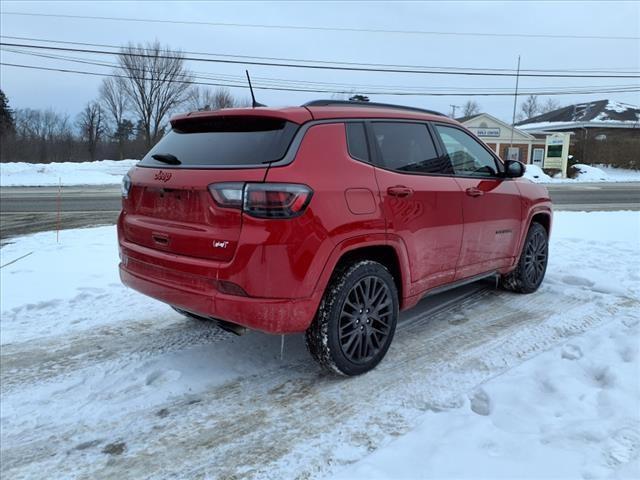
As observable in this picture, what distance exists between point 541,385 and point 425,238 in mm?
1281

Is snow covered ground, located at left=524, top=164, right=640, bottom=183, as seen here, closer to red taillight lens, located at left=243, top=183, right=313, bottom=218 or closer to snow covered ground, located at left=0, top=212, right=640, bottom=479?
snow covered ground, located at left=0, top=212, right=640, bottom=479

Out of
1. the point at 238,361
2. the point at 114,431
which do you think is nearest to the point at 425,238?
the point at 238,361

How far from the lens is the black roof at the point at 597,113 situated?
5653 centimetres

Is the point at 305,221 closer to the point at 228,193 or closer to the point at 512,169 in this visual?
the point at 228,193

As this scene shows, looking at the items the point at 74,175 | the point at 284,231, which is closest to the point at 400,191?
the point at 284,231

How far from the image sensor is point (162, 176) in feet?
11.2

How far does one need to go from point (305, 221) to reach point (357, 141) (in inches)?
33.0

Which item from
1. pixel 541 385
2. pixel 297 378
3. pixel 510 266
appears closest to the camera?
pixel 541 385

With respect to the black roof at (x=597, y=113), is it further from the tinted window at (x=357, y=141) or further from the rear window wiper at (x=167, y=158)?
the rear window wiper at (x=167, y=158)

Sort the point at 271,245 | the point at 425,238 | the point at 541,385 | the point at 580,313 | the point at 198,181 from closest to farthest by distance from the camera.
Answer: the point at 271,245, the point at 198,181, the point at 541,385, the point at 425,238, the point at 580,313

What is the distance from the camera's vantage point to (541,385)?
3342mm

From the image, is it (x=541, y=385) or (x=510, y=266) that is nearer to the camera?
(x=541, y=385)

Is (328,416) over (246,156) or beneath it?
beneath

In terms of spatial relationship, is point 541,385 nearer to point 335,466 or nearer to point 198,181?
point 335,466
